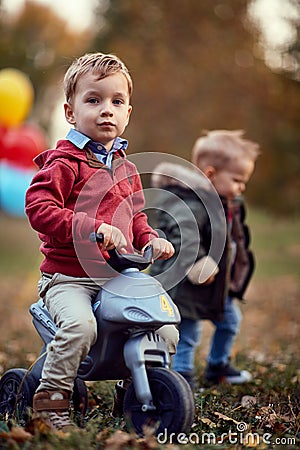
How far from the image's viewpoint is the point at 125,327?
3.48m

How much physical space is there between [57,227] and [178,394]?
3.12 ft

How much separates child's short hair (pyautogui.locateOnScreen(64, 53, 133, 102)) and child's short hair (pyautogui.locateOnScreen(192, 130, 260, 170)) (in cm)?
206

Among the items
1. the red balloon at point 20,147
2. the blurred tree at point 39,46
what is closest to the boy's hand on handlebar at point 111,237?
the red balloon at point 20,147

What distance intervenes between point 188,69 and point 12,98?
437 inches

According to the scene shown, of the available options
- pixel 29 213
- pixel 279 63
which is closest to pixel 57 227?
pixel 29 213

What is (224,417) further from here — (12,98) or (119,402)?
(12,98)

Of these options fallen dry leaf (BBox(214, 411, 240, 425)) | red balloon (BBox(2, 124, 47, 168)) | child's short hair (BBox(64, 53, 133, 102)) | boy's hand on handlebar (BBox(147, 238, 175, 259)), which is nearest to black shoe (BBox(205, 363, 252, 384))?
fallen dry leaf (BBox(214, 411, 240, 425))

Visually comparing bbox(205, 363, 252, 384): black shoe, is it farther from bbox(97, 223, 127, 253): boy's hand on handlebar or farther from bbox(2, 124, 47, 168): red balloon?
bbox(2, 124, 47, 168): red balloon

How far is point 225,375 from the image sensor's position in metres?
5.67

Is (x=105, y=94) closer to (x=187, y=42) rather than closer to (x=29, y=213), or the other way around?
(x=29, y=213)

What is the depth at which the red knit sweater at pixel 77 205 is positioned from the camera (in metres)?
3.47

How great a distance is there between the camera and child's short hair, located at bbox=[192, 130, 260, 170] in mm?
5805

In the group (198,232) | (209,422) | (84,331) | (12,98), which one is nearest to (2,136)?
(12,98)

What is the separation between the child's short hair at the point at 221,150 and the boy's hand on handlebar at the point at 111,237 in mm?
2442
